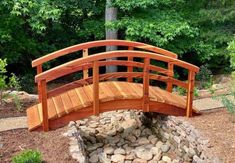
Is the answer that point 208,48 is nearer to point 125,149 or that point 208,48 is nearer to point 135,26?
point 135,26

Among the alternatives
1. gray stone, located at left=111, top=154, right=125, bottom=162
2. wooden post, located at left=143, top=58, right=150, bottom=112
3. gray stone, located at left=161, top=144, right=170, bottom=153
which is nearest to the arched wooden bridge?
wooden post, located at left=143, top=58, right=150, bottom=112

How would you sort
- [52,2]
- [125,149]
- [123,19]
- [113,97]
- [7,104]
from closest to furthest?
1. [113,97]
2. [125,149]
3. [7,104]
4. [52,2]
5. [123,19]

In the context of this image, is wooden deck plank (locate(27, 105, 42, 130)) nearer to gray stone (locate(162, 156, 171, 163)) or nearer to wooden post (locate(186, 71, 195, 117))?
gray stone (locate(162, 156, 171, 163))

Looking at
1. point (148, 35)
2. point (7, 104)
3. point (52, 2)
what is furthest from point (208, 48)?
point (7, 104)

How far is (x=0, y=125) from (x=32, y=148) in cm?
109

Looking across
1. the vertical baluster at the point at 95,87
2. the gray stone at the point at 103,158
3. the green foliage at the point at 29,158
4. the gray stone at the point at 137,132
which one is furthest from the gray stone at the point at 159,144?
the green foliage at the point at 29,158

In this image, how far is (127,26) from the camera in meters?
9.55

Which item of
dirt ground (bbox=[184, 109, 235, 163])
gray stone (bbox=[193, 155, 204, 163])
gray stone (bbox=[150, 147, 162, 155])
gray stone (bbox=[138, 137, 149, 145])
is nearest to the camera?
dirt ground (bbox=[184, 109, 235, 163])

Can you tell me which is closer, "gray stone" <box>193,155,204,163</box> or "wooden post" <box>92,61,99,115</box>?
"gray stone" <box>193,155,204,163</box>

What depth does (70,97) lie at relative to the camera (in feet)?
19.5

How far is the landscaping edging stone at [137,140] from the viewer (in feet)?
17.7

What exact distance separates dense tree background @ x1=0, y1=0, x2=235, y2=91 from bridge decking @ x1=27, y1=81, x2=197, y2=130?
3028 mm

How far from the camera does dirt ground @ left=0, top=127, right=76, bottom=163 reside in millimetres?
4629

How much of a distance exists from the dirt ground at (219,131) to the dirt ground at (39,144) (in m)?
1.93
